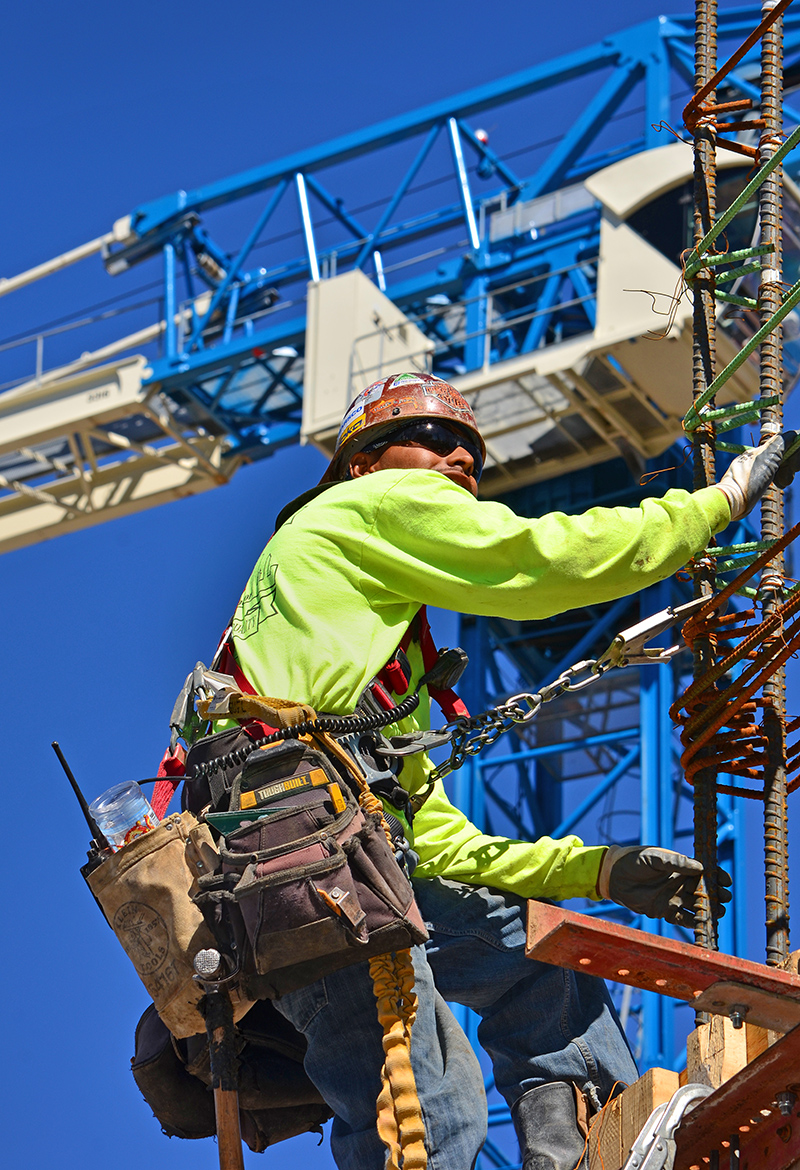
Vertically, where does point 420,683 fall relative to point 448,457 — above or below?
below

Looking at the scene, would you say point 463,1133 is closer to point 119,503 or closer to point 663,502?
point 663,502

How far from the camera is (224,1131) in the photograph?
473 cm

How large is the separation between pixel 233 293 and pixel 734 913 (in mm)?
9927

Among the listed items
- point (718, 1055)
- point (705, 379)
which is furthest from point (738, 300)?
point (718, 1055)

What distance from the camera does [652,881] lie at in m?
5.25

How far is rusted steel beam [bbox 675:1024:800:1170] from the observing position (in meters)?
4.12

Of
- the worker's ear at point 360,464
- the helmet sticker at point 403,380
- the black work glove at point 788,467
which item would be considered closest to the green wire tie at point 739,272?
the black work glove at point 788,467

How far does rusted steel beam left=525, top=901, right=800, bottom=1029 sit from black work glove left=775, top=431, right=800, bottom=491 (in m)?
1.74

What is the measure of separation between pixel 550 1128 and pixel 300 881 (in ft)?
3.70

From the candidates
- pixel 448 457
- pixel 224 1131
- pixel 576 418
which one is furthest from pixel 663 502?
pixel 576 418

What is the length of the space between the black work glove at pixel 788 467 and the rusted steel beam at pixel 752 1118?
77.0 inches

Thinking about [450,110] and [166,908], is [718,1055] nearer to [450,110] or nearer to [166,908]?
[166,908]

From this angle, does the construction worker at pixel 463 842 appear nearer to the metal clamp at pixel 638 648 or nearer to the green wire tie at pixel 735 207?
the metal clamp at pixel 638 648

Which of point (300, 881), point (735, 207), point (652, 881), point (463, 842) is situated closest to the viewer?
point (300, 881)
